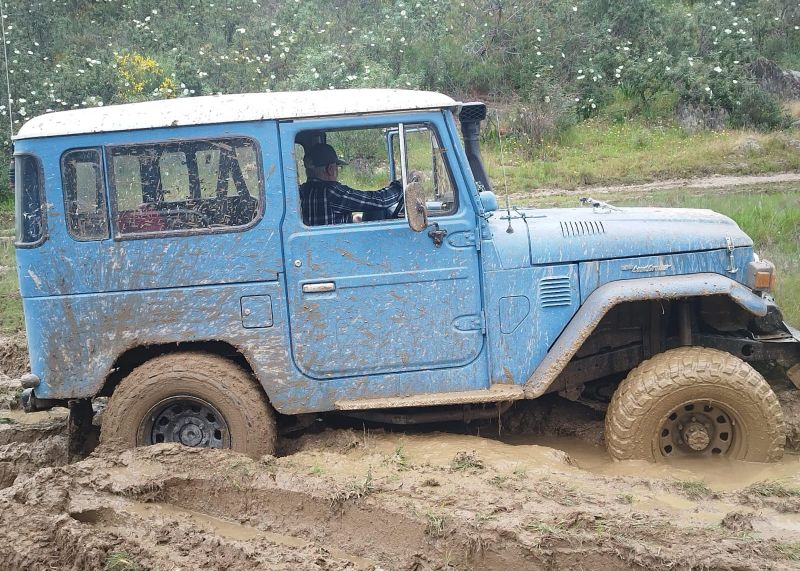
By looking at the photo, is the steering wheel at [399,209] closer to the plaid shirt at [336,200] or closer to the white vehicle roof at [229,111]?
the plaid shirt at [336,200]

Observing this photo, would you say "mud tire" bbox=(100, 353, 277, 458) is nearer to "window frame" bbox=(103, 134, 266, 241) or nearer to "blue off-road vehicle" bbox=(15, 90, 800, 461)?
"blue off-road vehicle" bbox=(15, 90, 800, 461)

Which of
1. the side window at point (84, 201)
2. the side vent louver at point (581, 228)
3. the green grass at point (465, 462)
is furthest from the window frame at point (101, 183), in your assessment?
the side vent louver at point (581, 228)

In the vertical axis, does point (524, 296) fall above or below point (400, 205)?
below

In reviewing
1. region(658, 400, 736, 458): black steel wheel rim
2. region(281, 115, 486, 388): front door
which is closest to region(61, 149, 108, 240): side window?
region(281, 115, 486, 388): front door

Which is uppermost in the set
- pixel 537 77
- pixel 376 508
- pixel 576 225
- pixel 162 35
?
pixel 162 35

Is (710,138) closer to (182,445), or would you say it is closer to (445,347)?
(445,347)

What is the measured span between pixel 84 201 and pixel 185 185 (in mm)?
592

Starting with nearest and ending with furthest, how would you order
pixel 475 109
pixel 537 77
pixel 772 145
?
pixel 475 109
pixel 772 145
pixel 537 77

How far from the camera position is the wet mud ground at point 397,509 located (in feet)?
12.7

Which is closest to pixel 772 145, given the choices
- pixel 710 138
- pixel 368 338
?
pixel 710 138

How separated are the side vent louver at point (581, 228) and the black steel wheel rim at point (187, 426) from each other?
237cm

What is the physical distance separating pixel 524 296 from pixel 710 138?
10285 millimetres

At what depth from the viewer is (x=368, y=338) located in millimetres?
5086

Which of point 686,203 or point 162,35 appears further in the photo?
point 162,35
